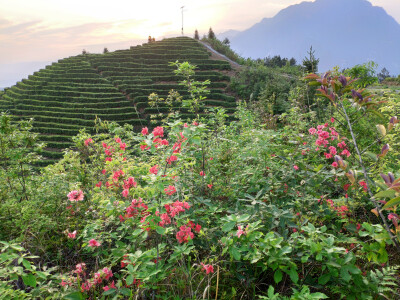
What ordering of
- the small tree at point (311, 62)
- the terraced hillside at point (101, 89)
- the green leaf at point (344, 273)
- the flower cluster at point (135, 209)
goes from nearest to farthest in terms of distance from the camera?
the green leaf at point (344, 273) < the flower cluster at point (135, 209) < the small tree at point (311, 62) < the terraced hillside at point (101, 89)

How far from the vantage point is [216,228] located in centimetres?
216

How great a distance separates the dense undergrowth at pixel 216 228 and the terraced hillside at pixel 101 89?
14521mm

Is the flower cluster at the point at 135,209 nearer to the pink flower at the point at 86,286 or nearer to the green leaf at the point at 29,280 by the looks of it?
the pink flower at the point at 86,286

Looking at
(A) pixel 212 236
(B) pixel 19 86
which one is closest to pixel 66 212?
(A) pixel 212 236

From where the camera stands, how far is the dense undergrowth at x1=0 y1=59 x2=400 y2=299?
1673 millimetres

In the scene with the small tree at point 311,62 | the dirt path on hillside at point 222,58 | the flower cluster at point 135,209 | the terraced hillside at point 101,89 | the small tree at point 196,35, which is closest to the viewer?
the flower cluster at point 135,209

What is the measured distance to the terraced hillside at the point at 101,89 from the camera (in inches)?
850

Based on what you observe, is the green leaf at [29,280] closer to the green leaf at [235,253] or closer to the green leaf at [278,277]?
the green leaf at [235,253]

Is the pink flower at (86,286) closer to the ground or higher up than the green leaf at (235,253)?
closer to the ground

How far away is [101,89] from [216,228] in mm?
27478

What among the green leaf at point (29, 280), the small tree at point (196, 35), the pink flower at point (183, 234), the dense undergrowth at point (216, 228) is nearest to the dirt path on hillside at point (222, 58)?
the small tree at point (196, 35)

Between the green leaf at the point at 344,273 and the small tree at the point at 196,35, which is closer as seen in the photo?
the green leaf at the point at 344,273

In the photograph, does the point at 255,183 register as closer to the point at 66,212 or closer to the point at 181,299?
the point at 181,299

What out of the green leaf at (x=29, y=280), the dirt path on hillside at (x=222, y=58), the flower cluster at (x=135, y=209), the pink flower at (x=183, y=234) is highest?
the dirt path on hillside at (x=222, y=58)
